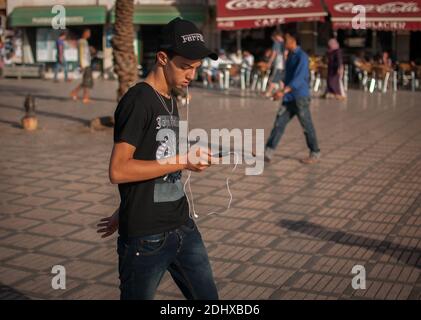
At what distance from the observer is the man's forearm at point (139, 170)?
9.82 ft

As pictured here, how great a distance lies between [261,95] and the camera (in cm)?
1933

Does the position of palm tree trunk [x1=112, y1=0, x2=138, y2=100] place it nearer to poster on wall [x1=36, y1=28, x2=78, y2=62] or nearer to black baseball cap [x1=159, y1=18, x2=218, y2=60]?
black baseball cap [x1=159, y1=18, x2=218, y2=60]

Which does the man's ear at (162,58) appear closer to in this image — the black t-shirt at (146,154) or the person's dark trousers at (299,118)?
the black t-shirt at (146,154)

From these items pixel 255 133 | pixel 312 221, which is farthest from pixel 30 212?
pixel 255 133

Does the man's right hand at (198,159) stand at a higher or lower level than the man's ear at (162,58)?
lower

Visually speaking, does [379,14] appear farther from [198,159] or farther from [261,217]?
[198,159]

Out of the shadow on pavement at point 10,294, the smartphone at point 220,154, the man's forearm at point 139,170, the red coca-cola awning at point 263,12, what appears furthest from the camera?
the red coca-cola awning at point 263,12

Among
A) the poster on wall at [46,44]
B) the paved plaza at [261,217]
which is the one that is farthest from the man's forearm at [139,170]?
the poster on wall at [46,44]

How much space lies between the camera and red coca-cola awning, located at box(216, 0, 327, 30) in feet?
70.8

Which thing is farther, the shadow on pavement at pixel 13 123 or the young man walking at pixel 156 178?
the shadow on pavement at pixel 13 123

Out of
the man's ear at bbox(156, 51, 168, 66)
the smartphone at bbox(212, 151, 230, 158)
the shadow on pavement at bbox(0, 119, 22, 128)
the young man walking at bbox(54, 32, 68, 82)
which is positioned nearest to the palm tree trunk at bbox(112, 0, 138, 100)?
the shadow on pavement at bbox(0, 119, 22, 128)

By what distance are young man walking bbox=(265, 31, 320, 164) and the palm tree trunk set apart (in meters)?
4.29

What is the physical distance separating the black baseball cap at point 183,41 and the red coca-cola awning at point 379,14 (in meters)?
18.4
